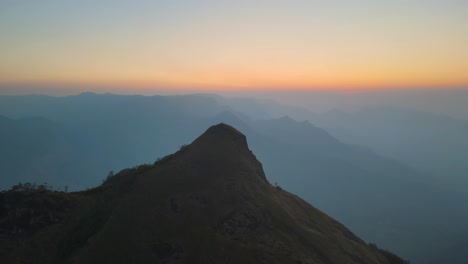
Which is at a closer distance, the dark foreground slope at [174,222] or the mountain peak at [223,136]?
the dark foreground slope at [174,222]

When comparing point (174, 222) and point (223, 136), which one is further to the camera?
point (223, 136)

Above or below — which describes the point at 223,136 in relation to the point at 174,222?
above

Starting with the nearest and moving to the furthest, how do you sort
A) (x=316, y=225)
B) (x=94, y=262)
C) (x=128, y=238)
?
(x=94, y=262) → (x=128, y=238) → (x=316, y=225)

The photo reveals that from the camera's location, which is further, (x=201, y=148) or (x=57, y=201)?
(x=201, y=148)

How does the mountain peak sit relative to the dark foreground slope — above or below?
above

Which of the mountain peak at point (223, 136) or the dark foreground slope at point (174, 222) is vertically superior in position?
the mountain peak at point (223, 136)

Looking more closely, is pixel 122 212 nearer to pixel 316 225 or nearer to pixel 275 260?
pixel 275 260

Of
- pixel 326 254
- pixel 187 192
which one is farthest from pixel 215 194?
pixel 326 254

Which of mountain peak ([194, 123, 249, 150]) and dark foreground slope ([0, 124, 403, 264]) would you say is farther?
mountain peak ([194, 123, 249, 150])
